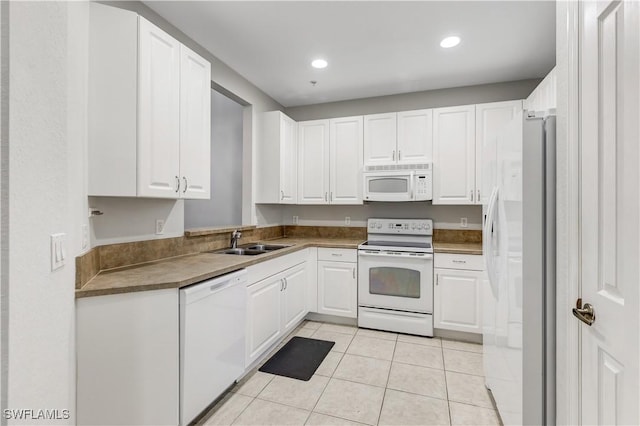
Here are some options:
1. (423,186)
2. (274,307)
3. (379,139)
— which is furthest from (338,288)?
(379,139)

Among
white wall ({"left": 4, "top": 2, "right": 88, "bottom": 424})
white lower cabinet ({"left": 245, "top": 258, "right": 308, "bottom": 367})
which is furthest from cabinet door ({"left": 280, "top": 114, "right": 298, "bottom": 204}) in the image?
white wall ({"left": 4, "top": 2, "right": 88, "bottom": 424})

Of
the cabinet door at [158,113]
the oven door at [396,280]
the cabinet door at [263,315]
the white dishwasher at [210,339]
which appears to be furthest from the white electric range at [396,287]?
the cabinet door at [158,113]

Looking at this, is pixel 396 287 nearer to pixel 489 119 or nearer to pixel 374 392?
pixel 374 392

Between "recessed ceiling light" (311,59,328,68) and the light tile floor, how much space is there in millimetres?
2758

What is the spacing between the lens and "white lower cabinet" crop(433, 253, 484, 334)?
2.78m

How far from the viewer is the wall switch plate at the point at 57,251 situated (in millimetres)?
1043

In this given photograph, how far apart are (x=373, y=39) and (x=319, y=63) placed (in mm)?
617

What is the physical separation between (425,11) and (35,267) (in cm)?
263

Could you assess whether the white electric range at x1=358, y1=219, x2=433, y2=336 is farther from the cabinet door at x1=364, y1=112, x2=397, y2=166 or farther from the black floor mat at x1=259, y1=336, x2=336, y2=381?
the cabinet door at x1=364, y1=112, x2=397, y2=166

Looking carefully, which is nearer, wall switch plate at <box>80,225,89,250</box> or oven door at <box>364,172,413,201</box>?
wall switch plate at <box>80,225,89,250</box>

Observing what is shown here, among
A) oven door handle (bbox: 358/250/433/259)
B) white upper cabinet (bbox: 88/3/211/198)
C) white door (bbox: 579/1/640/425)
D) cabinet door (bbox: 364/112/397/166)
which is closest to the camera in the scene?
white door (bbox: 579/1/640/425)

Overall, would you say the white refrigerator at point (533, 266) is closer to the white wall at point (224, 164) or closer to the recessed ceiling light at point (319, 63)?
the recessed ceiling light at point (319, 63)

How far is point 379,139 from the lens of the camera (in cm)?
345

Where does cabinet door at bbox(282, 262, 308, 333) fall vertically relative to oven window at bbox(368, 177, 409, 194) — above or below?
below
